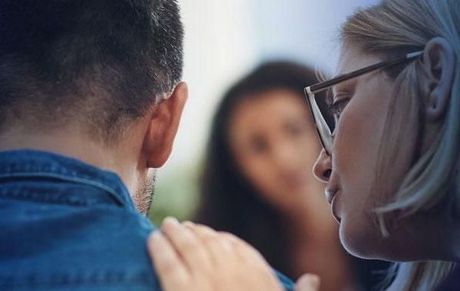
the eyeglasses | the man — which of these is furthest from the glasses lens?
the man

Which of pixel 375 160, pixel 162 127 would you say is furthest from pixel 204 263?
pixel 375 160

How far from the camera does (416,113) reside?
1288mm

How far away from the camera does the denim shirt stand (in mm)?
759

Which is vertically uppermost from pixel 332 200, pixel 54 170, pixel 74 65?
pixel 74 65

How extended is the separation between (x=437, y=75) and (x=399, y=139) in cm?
13

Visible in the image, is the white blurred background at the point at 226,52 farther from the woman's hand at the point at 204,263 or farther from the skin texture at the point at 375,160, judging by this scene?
the woman's hand at the point at 204,263

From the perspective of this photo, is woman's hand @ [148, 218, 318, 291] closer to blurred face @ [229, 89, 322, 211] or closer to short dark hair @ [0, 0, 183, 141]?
short dark hair @ [0, 0, 183, 141]

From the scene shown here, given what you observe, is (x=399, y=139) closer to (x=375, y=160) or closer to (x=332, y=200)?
(x=375, y=160)

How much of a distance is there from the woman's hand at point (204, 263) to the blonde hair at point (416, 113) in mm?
475

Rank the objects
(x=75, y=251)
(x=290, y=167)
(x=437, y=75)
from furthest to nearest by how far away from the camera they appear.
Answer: (x=290, y=167), (x=437, y=75), (x=75, y=251)

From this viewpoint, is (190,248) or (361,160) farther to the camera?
(361,160)

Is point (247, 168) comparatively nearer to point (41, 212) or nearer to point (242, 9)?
point (242, 9)

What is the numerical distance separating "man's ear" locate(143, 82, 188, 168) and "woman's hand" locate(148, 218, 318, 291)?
0.19m

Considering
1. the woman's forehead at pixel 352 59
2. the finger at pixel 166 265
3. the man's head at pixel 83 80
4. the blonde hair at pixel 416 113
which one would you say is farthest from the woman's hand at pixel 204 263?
the woman's forehead at pixel 352 59
